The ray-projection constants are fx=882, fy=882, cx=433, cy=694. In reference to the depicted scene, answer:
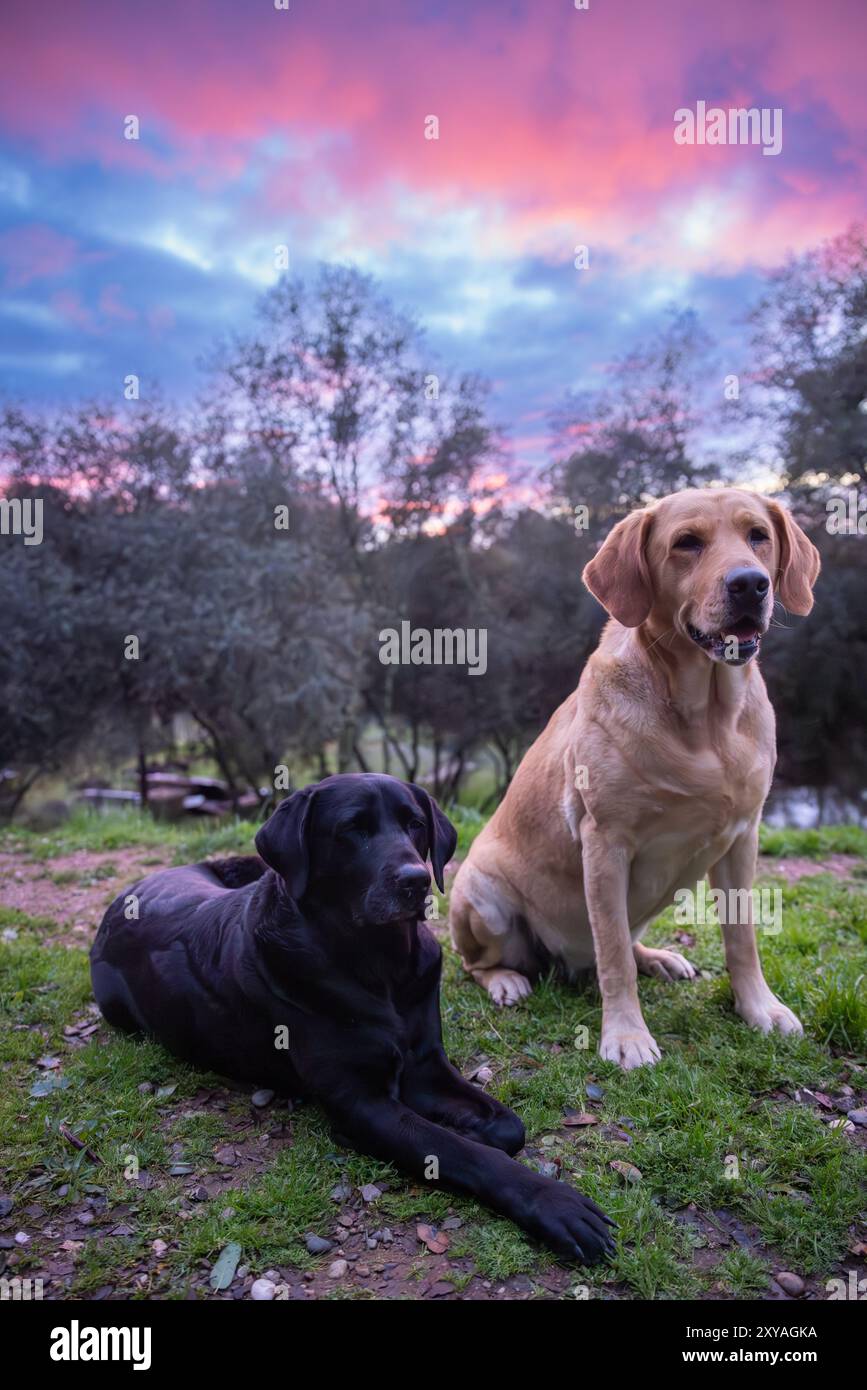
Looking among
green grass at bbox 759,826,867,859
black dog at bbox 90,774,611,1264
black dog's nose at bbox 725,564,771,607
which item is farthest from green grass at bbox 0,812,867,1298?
green grass at bbox 759,826,867,859

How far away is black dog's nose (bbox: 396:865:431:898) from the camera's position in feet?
9.26

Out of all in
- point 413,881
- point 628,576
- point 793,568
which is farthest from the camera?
point 793,568

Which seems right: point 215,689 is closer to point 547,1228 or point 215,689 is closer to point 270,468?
point 270,468

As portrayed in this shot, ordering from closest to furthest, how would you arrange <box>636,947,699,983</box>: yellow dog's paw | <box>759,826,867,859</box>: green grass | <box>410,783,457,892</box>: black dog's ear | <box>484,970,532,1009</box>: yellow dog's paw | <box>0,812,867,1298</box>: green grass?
1. <box>0,812,867,1298</box>: green grass
2. <box>410,783,457,892</box>: black dog's ear
3. <box>484,970,532,1009</box>: yellow dog's paw
4. <box>636,947,699,983</box>: yellow dog's paw
5. <box>759,826,867,859</box>: green grass

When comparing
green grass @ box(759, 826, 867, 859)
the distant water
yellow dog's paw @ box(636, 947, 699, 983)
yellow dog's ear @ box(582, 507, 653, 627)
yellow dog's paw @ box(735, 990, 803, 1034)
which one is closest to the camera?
yellow dog's ear @ box(582, 507, 653, 627)

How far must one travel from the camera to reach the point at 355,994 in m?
2.97

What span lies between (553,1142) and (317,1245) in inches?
34.3

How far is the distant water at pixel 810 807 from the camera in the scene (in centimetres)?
1709

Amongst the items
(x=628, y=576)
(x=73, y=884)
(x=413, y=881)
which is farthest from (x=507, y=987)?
(x=73, y=884)

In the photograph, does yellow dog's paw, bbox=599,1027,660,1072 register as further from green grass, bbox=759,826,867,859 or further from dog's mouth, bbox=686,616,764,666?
green grass, bbox=759,826,867,859

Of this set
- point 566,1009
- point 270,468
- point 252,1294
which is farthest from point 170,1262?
point 270,468

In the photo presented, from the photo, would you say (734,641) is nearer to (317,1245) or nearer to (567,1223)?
(567,1223)

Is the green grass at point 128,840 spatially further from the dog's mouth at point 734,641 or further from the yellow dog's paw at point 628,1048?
the dog's mouth at point 734,641

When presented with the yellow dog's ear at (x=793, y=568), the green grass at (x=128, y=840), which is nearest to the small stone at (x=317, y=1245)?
the yellow dog's ear at (x=793, y=568)
